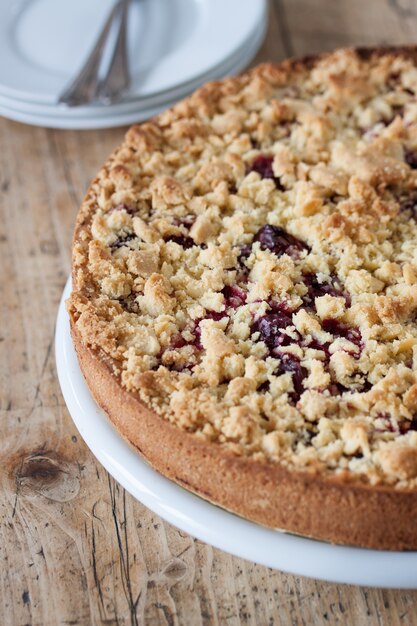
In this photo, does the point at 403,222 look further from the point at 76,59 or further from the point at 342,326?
the point at 76,59

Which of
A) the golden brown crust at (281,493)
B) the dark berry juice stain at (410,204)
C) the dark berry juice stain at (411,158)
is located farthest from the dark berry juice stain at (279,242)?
the golden brown crust at (281,493)

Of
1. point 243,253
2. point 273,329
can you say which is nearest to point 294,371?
point 273,329

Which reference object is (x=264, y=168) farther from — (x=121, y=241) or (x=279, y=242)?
(x=121, y=241)

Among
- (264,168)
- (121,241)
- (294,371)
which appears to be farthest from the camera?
(264,168)

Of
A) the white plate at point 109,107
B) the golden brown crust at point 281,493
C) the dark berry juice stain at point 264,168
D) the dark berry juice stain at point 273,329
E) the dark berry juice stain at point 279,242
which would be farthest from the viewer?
the white plate at point 109,107

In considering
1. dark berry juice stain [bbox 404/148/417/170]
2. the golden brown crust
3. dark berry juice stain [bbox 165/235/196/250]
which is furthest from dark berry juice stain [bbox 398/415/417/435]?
dark berry juice stain [bbox 404/148/417/170]

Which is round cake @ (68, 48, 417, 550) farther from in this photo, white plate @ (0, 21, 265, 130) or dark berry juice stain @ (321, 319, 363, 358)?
white plate @ (0, 21, 265, 130)

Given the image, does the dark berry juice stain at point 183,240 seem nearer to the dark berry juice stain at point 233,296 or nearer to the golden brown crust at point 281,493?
the dark berry juice stain at point 233,296

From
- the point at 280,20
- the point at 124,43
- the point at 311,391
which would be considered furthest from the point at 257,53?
the point at 311,391
